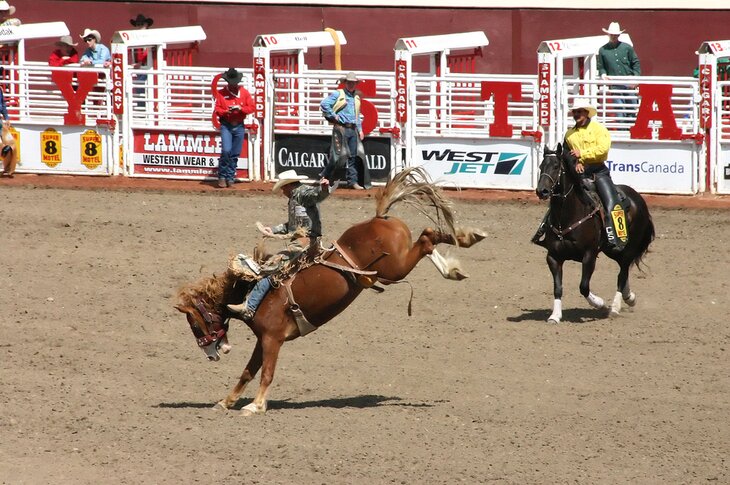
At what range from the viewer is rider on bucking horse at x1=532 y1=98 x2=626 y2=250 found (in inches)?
488

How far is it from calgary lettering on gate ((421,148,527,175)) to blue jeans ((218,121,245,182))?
2.89 m

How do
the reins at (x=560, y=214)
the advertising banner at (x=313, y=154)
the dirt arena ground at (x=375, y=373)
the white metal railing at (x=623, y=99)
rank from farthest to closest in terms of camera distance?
1. the advertising banner at (x=313, y=154)
2. the white metal railing at (x=623, y=99)
3. the reins at (x=560, y=214)
4. the dirt arena ground at (x=375, y=373)

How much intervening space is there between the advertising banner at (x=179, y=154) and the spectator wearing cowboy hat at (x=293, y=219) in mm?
10817

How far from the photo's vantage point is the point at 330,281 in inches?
365

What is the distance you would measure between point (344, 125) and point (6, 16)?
7.77 meters

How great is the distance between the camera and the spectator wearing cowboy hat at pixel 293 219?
364 inches

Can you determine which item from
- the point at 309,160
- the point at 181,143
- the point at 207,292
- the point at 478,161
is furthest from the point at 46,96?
the point at 207,292

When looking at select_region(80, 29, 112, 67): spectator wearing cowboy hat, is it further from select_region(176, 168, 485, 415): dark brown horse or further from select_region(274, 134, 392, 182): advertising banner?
select_region(176, 168, 485, 415): dark brown horse

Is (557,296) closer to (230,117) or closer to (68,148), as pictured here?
(230,117)

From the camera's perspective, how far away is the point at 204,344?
9.26m

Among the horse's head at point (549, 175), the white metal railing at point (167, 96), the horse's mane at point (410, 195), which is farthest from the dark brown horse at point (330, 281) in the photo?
the white metal railing at point (167, 96)

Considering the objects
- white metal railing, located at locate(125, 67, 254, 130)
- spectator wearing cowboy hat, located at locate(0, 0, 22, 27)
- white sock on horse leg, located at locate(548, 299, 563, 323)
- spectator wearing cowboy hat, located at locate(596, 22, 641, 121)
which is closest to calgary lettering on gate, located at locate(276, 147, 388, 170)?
white metal railing, located at locate(125, 67, 254, 130)

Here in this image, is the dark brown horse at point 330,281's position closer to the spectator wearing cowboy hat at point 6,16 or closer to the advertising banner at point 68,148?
the advertising banner at point 68,148

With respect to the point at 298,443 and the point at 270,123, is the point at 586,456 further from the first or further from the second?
the point at 270,123
